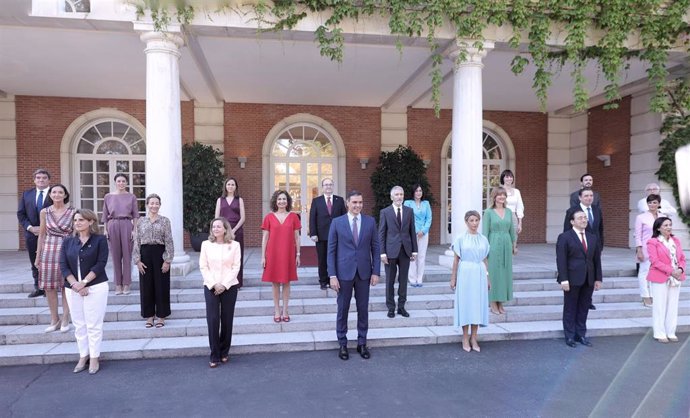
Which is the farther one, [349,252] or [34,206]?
[34,206]

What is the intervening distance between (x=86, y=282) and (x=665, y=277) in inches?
272

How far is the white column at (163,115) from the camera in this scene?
6500mm

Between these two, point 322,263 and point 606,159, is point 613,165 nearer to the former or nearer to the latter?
point 606,159

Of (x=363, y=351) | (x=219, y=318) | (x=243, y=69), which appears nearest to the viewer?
(x=219, y=318)

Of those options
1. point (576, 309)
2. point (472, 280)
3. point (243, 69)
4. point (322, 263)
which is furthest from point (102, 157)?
point (576, 309)

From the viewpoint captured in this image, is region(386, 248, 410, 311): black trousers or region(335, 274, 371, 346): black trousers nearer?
region(335, 274, 371, 346): black trousers

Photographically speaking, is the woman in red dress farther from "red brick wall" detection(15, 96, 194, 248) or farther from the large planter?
"red brick wall" detection(15, 96, 194, 248)

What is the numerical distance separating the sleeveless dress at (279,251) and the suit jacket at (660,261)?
4626 millimetres

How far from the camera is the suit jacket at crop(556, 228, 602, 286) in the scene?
4922 millimetres

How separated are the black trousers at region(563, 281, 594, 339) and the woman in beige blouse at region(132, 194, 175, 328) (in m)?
5.15

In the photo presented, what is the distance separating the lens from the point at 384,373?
4258mm

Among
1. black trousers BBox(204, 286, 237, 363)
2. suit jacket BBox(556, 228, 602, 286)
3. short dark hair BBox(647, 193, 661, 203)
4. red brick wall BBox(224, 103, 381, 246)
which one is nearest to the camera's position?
black trousers BBox(204, 286, 237, 363)

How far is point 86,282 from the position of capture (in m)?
4.15

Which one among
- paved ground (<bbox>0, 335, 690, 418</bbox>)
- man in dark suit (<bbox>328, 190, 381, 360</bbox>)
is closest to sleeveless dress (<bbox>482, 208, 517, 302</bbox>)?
paved ground (<bbox>0, 335, 690, 418</bbox>)
